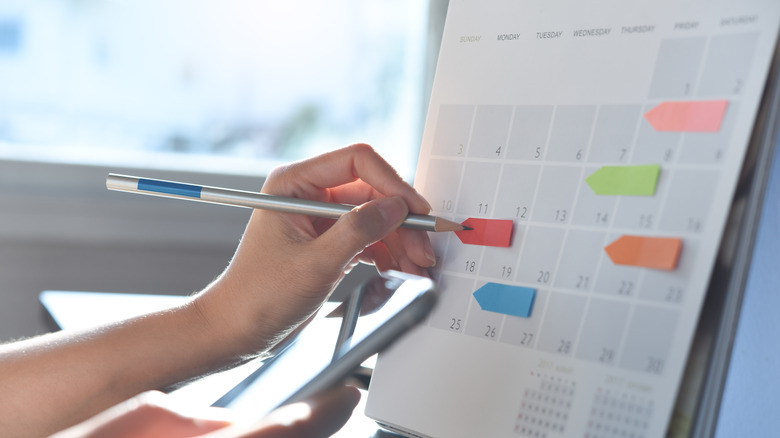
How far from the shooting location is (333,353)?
0.40 metres

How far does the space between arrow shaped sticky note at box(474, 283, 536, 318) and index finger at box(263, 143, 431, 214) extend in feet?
0.33

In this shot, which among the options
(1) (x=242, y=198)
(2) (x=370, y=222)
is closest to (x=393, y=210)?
(2) (x=370, y=222)

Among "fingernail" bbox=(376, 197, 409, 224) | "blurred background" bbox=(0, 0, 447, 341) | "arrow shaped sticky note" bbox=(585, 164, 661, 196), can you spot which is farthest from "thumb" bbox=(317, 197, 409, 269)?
"blurred background" bbox=(0, 0, 447, 341)

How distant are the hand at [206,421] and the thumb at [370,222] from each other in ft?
0.52

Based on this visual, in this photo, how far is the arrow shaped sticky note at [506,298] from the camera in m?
0.43

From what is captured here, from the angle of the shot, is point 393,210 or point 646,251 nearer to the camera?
point 646,251

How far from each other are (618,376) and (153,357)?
0.40m

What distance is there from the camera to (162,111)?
1250 mm

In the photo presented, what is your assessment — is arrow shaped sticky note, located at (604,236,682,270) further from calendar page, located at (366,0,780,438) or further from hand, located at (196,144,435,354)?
hand, located at (196,144,435,354)

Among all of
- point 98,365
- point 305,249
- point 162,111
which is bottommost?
point 98,365

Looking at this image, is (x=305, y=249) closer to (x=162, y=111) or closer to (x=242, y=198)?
(x=242, y=198)

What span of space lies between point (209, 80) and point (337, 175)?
79cm

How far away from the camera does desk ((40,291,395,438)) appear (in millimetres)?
507

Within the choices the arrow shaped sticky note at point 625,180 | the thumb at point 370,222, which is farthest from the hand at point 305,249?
the arrow shaped sticky note at point 625,180
